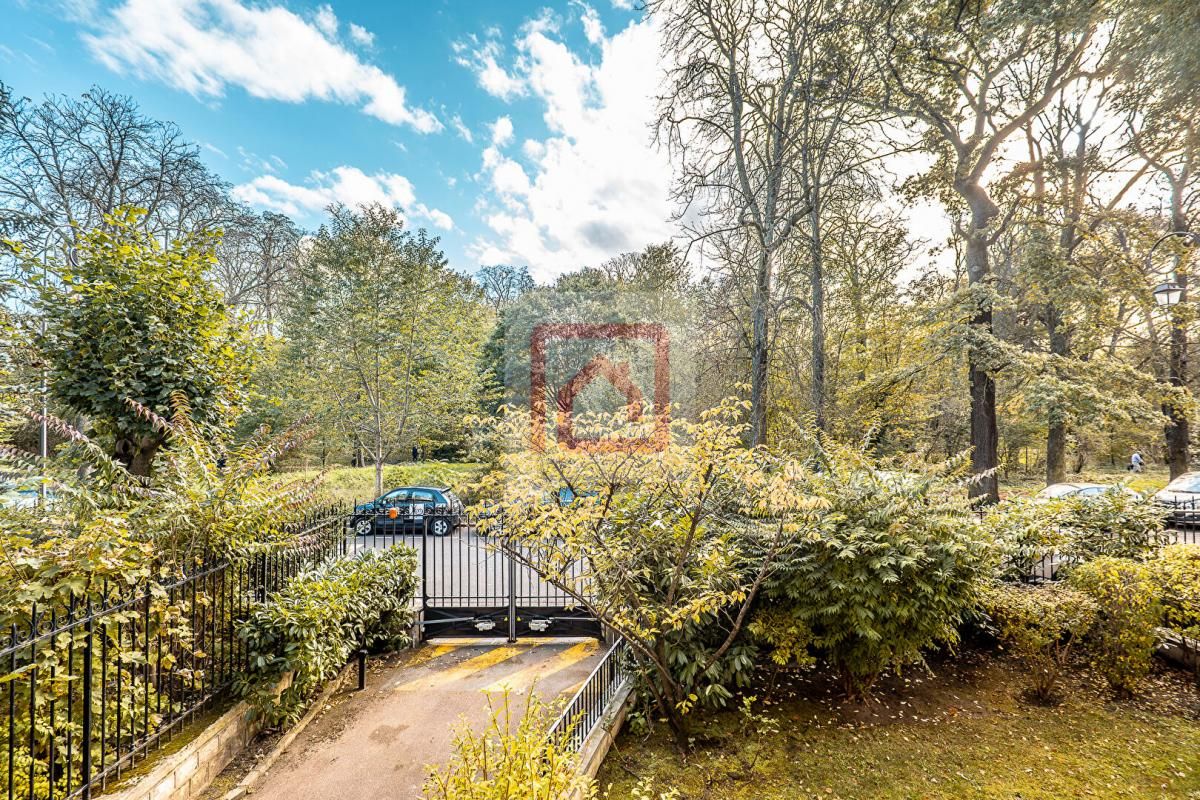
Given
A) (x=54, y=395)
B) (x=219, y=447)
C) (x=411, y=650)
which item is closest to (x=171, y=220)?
(x=54, y=395)

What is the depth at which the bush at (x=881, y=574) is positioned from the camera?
3.98m

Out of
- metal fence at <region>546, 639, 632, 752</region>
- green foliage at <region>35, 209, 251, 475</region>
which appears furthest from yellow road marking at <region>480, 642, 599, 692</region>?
green foliage at <region>35, 209, 251, 475</region>

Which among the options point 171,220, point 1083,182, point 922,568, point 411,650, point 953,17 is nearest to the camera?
point 922,568

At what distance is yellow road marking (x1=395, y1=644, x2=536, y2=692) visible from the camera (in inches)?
203

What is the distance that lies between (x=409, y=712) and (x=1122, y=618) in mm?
6725

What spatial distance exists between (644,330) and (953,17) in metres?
14.0

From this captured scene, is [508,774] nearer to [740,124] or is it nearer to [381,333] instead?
[740,124]

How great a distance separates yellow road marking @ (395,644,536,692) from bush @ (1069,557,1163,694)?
19.6 feet

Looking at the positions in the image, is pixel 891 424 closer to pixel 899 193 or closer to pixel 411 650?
pixel 899 193

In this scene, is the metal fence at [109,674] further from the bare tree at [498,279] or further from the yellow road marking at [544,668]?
the bare tree at [498,279]

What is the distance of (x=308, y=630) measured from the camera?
4023 mm

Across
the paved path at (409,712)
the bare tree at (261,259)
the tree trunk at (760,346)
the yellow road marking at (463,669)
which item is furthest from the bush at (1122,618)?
the bare tree at (261,259)

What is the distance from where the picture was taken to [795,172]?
9602 mm

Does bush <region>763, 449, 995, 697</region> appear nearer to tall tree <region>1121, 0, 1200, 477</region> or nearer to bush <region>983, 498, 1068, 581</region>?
bush <region>983, 498, 1068, 581</region>
